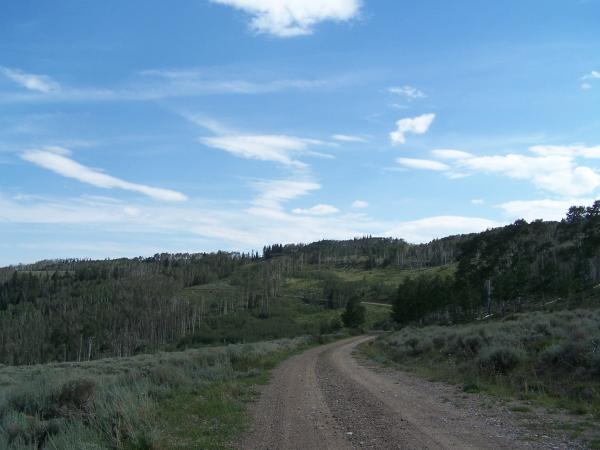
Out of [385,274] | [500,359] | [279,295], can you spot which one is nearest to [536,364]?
[500,359]

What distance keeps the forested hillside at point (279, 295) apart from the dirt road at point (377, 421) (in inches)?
1563

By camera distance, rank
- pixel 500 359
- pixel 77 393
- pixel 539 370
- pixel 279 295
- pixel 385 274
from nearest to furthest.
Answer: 1. pixel 77 393
2. pixel 539 370
3. pixel 500 359
4. pixel 279 295
5. pixel 385 274

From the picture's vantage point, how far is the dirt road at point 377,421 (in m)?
8.16

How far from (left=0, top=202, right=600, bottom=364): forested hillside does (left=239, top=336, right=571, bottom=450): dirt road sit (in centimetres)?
3971

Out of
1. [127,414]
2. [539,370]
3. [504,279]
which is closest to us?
[127,414]

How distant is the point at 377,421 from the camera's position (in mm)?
9875

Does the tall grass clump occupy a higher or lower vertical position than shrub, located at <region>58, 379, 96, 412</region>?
higher

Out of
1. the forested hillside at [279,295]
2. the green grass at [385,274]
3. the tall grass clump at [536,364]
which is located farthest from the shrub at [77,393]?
the green grass at [385,274]

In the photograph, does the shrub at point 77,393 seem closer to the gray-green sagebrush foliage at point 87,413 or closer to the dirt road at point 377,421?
the gray-green sagebrush foliage at point 87,413

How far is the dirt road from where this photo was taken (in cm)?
816

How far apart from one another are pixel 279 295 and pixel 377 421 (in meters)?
154

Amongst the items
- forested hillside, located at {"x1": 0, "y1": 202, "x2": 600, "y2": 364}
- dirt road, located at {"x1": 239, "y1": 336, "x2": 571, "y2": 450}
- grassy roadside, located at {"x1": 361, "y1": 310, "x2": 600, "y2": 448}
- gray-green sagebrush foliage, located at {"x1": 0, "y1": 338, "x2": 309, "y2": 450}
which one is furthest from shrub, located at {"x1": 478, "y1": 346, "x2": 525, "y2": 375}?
forested hillside, located at {"x1": 0, "y1": 202, "x2": 600, "y2": 364}

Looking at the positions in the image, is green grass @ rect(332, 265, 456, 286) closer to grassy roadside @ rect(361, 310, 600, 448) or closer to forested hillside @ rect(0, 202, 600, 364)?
forested hillside @ rect(0, 202, 600, 364)

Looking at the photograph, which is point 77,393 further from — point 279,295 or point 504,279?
point 279,295
